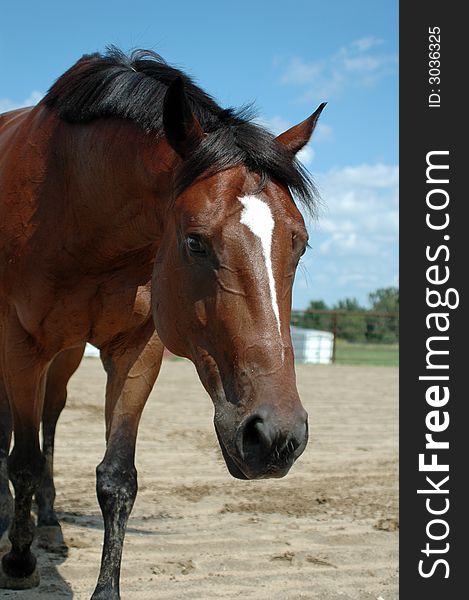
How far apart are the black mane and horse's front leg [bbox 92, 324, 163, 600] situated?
1.12 metres

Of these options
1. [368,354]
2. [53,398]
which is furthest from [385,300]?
[53,398]

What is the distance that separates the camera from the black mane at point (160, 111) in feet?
9.36

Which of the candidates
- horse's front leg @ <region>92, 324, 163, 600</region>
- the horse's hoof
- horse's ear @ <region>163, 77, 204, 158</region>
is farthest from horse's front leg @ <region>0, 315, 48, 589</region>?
horse's ear @ <region>163, 77, 204, 158</region>

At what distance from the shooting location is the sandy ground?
12.9ft

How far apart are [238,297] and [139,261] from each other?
126 cm

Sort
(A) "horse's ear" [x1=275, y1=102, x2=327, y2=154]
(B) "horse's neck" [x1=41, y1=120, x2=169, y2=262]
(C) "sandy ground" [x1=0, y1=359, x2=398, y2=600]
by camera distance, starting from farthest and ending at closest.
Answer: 1. (C) "sandy ground" [x1=0, y1=359, x2=398, y2=600]
2. (B) "horse's neck" [x1=41, y1=120, x2=169, y2=262]
3. (A) "horse's ear" [x1=275, y1=102, x2=327, y2=154]

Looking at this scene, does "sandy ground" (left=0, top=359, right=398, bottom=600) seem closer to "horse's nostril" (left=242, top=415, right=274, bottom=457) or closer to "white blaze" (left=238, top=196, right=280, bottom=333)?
"horse's nostril" (left=242, top=415, right=274, bottom=457)

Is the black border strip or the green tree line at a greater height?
the green tree line

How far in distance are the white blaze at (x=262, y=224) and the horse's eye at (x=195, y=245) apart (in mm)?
183

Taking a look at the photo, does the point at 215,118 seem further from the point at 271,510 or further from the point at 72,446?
the point at 72,446

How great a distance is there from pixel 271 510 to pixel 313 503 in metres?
0.38

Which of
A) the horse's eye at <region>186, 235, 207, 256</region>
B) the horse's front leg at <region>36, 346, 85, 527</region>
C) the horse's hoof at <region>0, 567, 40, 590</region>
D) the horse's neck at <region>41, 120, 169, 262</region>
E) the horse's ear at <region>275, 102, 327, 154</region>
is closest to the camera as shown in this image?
the horse's eye at <region>186, 235, 207, 256</region>

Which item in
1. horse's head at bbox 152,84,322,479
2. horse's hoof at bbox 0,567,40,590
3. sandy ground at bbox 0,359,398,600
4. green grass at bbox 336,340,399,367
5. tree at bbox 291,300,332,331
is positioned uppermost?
tree at bbox 291,300,332,331

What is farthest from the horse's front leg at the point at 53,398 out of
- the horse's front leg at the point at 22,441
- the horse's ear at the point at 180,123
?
the horse's ear at the point at 180,123
